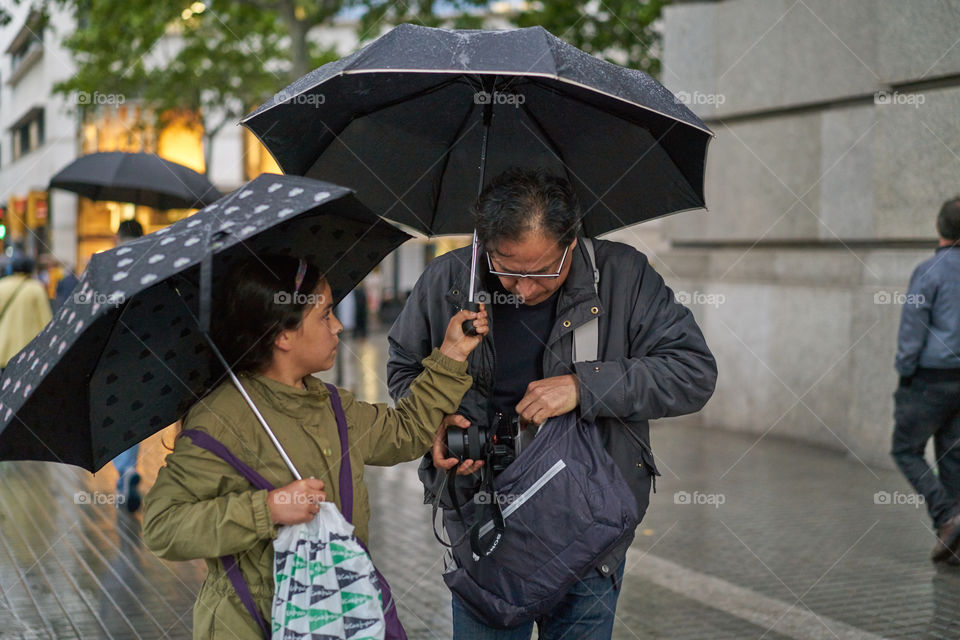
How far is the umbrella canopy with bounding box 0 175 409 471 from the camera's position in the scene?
7.61 ft

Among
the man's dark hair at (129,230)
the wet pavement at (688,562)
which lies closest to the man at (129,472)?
the man's dark hair at (129,230)

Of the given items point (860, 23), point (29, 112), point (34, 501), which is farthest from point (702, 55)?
point (29, 112)

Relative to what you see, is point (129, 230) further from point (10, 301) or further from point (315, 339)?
point (315, 339)

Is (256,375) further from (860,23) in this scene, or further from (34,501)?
(860,23)

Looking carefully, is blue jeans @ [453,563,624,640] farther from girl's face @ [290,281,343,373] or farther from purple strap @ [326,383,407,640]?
girl's face @ [290,281,343,373]

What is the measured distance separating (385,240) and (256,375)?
A: 1.98 ft

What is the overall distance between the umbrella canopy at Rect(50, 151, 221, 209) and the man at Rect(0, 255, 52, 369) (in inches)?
45.9

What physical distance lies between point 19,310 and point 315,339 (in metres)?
7.13

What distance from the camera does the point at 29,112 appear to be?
4334 cm

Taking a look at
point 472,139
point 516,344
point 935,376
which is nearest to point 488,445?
point 516,344

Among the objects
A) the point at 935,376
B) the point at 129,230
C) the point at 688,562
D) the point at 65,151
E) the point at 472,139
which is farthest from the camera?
the point at 65,151

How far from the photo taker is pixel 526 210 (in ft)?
9.24

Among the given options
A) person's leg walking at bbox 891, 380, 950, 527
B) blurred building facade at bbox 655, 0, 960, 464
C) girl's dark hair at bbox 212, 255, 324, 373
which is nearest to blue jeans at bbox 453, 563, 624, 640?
girl's dark hair at bbox 212, 255, 324, 373

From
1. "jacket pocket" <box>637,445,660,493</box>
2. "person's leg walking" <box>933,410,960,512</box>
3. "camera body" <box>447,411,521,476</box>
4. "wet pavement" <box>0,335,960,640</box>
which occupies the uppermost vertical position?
"camera body" <box>447,411,521,476</box>
